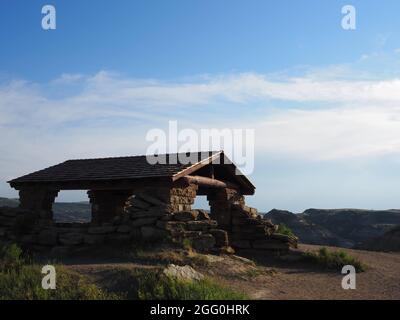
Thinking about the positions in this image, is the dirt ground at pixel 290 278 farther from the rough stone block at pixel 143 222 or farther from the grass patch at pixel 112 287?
the rough stone block at pixel 143 222

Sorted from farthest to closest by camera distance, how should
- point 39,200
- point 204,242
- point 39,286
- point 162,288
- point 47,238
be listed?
point 39,200
point 47,238
point 204,242
point 39,286
point 162,288

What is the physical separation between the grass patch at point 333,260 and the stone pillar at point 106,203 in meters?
7.71

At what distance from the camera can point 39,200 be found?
622 inches

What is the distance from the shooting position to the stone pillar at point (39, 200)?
51.5 feet

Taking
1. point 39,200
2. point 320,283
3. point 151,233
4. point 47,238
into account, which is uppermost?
point 39,200

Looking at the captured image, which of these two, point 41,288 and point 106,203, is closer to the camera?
point 41,288

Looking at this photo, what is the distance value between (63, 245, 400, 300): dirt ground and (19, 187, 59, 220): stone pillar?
17.9ft

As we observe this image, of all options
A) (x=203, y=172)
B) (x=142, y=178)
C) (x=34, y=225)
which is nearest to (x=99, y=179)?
(x=142, y=178)

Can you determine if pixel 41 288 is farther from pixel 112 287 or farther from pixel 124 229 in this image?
pixel 124 229

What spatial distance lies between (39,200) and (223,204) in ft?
22.5

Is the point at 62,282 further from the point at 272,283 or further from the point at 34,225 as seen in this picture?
the point at 34,225

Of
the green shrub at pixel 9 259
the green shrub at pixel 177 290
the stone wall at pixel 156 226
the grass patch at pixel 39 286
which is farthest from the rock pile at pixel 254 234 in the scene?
the grass patch at pixel 39 286

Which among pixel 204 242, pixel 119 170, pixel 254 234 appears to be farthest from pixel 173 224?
pixel 254 234
